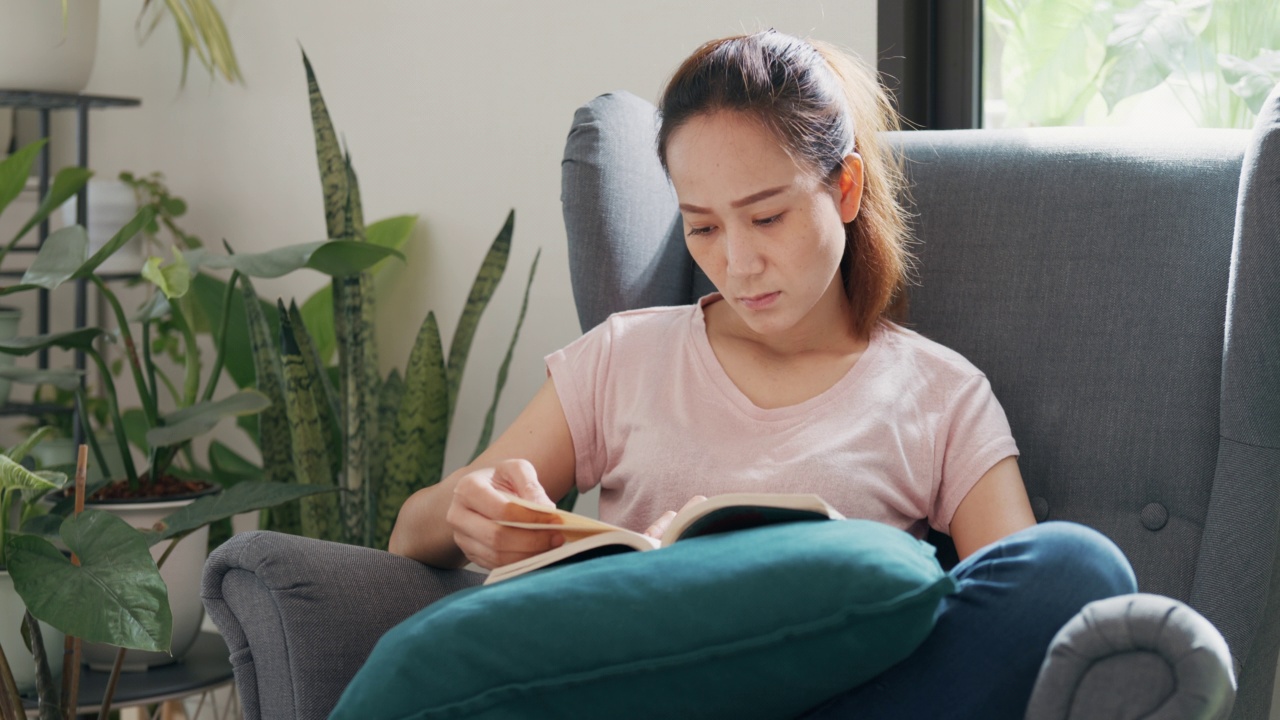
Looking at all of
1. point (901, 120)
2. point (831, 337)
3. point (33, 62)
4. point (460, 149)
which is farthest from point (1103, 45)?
point (33, 62)

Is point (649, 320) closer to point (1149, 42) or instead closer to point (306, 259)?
point (306, 259)

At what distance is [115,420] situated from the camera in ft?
5.97

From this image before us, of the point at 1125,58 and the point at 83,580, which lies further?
the point at 1125,58

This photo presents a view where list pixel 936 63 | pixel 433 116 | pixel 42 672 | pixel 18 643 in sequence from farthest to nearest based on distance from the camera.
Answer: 1. pixel 433 116
2. pixel 936 63
3. pixel 18 643
4. pixel 42 672

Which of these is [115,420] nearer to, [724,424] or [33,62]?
[33,62]

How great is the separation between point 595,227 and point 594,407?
0.72 ft

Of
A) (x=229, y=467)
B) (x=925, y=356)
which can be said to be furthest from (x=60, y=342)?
(x=925, y=356)

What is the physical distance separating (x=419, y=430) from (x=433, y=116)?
2.48 feet

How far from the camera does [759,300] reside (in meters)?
1.21

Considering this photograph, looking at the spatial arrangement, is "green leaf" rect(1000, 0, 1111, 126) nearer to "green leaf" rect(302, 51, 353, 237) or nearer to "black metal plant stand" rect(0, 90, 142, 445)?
"green leaf" rect(302, 51, 353, 237)

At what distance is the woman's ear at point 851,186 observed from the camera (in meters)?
1.25

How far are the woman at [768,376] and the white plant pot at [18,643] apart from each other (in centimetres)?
80

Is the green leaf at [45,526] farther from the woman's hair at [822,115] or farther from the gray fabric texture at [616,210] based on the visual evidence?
the woman's hair at [822,115]

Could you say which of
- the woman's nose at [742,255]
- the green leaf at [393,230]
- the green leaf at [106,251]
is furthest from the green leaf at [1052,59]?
the green leaf at [106,251]
